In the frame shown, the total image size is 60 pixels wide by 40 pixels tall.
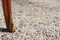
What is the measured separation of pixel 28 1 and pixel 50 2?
0.24m

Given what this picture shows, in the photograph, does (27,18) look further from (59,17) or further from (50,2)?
(50,2)

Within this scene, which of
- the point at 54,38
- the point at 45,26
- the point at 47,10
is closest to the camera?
the point at 54,38

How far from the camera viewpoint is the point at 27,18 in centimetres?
112

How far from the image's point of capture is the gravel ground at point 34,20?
3.02 feet

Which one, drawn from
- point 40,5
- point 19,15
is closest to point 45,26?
point 19,15

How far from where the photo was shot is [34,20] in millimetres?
1108

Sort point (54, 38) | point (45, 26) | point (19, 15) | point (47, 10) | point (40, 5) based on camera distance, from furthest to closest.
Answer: point (40, 5) → point (47, 10) → point (19, 15) → point (45, 26) → point (54, 38)

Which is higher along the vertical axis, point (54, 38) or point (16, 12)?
point (16, 12)

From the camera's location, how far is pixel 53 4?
1472 mm

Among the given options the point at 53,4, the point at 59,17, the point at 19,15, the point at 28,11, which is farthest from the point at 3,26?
the point at 53,4

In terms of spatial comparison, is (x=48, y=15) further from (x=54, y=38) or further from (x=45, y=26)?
(x=54, y=38)

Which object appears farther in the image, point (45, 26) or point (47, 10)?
point (47, 10)

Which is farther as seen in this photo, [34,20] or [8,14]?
[34,20]

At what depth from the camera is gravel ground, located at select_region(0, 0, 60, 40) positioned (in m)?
0.92
